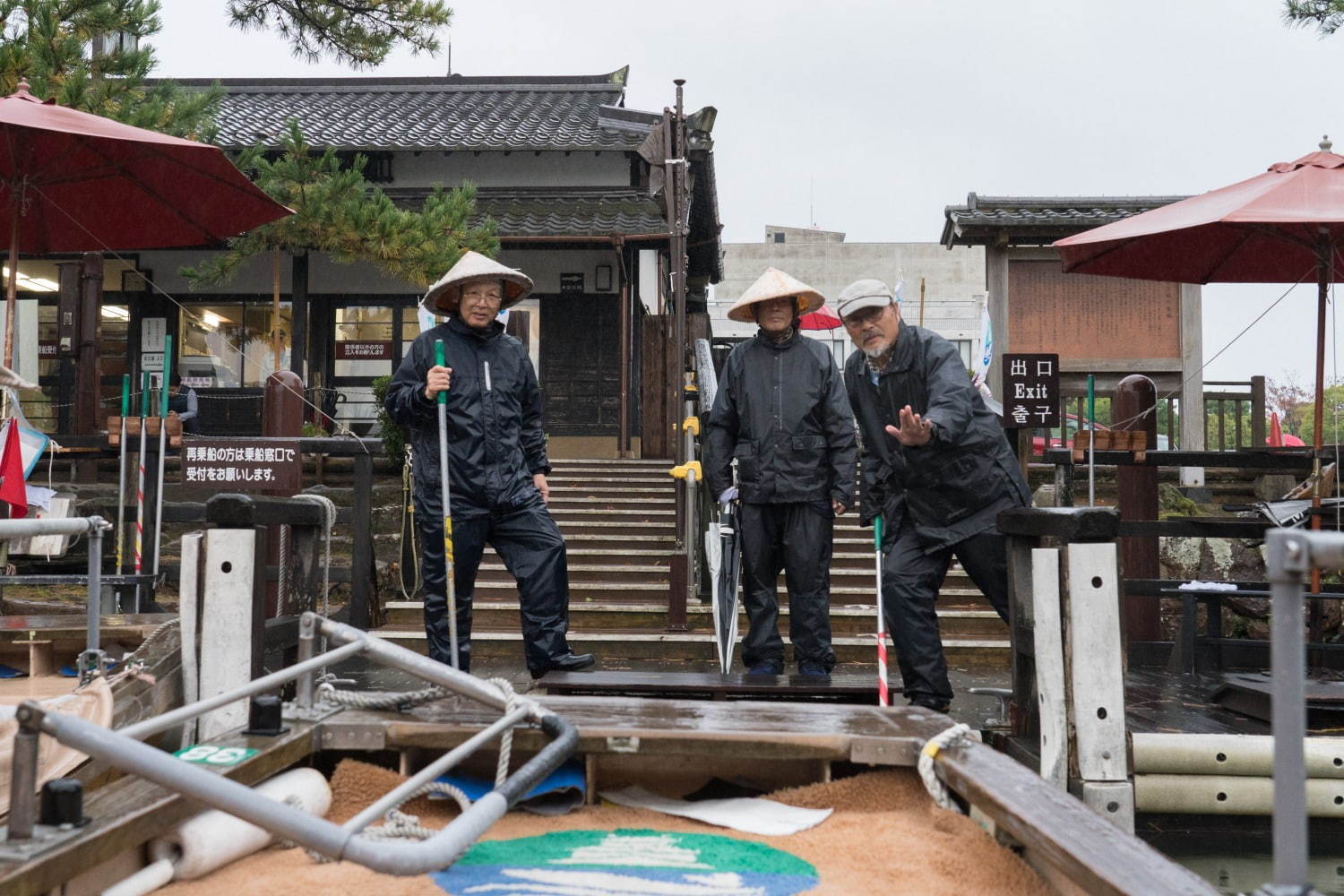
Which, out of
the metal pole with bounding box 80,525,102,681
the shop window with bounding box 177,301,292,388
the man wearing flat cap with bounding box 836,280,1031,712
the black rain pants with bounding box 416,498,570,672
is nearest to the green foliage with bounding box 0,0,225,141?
the black rain pants with bounding box 416,498,570,672

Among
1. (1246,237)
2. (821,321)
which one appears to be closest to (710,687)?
(1246,237)

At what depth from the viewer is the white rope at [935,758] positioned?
8.76ft

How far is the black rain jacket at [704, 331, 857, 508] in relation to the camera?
16.0ft

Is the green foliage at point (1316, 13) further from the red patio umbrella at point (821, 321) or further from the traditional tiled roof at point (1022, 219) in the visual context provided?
the red patio umbrella at point (821, 321)

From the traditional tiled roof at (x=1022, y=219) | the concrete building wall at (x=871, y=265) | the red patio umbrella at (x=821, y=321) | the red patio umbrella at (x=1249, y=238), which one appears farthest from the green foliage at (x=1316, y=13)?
the concrete building wall at (x=871, y=265)

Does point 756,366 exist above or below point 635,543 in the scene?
above

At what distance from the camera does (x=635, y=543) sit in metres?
9.20

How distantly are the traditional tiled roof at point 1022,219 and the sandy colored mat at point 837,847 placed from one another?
431 inches

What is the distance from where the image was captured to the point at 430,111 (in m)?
18.4

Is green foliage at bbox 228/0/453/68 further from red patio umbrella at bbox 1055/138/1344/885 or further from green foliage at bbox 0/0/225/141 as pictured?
red patio umbrella at bbox 1055/138/1344/885

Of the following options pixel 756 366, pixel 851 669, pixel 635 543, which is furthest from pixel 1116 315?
pixel 756 366

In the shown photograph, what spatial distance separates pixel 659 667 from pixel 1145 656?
2797 millimetres

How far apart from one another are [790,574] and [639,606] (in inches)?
109

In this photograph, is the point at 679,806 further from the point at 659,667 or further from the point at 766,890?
the point at 659,667
